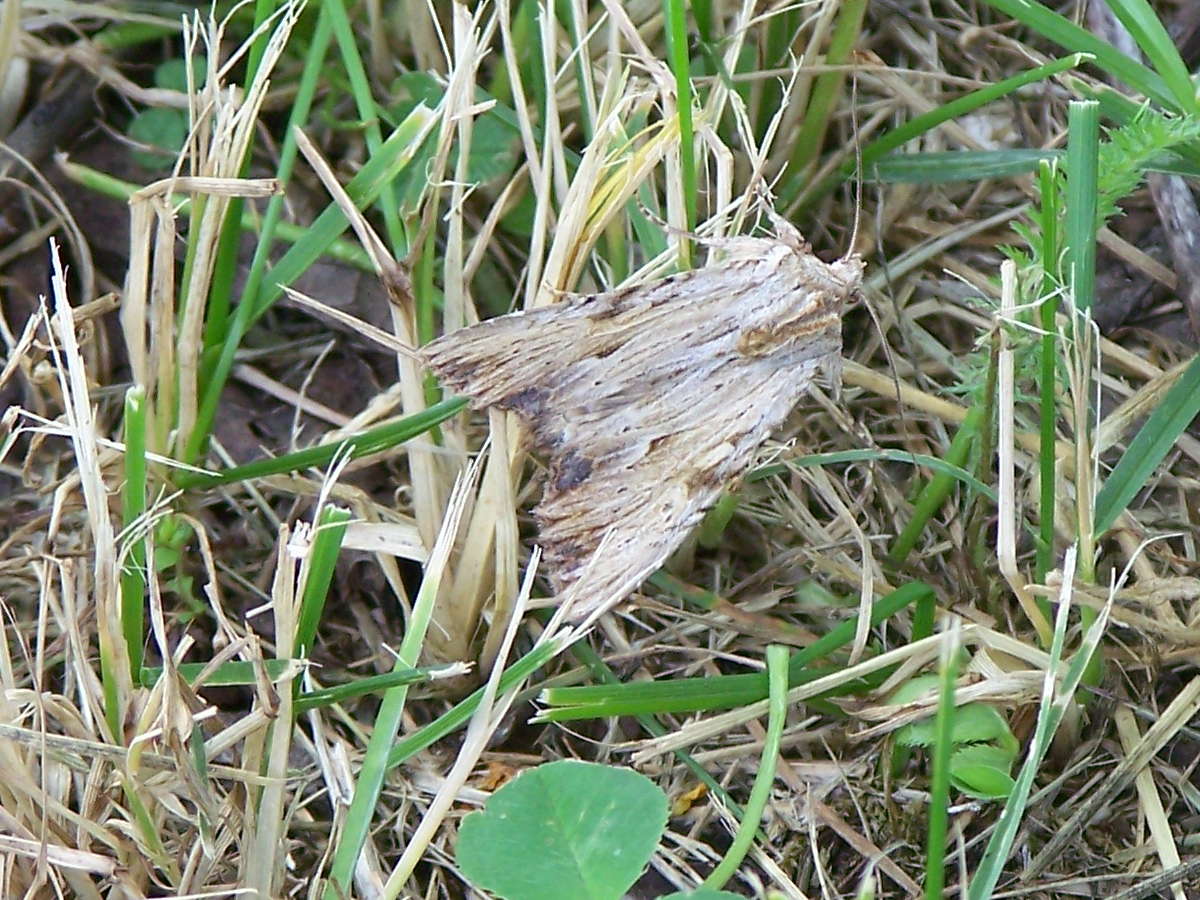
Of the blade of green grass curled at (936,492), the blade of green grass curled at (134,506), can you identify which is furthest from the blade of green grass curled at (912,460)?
the blade of green grass curled at (134,506)

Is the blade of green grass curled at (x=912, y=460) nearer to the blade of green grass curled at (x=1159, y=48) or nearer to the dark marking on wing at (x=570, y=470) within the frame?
the dark marking on wing at (x=570, y=470)

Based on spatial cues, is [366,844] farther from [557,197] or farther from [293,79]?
[293,79]

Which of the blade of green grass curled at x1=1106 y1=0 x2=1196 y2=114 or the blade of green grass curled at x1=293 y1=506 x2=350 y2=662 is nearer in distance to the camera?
the blade of green grass curled at x1=293 y1=506 x2=350 y2=662

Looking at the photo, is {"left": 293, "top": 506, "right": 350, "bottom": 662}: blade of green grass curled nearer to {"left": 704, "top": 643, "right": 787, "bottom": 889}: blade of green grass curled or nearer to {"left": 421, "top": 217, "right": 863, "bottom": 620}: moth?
{"left": 421, "top": 217, "right": 863, "bottom": 620}: moth

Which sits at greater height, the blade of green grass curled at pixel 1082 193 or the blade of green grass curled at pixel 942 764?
the blade of green grass curled at pixel 1082 193

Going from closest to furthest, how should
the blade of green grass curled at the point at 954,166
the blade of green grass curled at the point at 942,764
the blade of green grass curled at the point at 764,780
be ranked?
1. the blade of green grass curled at the point at 942,764
2. the blade of green grass curled at the point at 764,780
3. the blade of green grass curled at the point at 954,166

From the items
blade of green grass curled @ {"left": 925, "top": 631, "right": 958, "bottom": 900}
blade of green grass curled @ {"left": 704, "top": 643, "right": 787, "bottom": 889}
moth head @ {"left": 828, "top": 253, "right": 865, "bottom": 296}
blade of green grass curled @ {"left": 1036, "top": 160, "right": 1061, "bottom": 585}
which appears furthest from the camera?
moth head @ {"left": 828, "top": 253, "right": 865, "bottom": 296}

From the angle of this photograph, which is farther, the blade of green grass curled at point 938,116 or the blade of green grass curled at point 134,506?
the blade of green grass curled at point 938,116

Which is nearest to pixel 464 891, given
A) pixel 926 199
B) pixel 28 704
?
pixel 28 704

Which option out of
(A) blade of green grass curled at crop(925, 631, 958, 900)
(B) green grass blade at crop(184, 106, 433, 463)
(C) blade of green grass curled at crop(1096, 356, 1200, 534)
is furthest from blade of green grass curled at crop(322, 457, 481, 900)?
(C) blade of green grass curled at crop(1096, 356, 1200, 534)
